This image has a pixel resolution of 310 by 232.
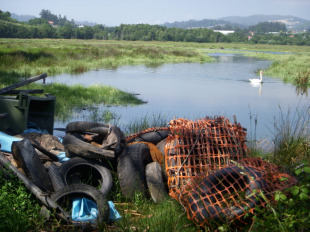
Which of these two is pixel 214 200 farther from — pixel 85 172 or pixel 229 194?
pixel 85 172

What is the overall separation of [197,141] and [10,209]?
8.84ft

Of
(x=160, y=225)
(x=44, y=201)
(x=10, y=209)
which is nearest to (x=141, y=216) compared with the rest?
(x=160, y=225)

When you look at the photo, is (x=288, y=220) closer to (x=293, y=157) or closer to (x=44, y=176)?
(x=44, y=176)

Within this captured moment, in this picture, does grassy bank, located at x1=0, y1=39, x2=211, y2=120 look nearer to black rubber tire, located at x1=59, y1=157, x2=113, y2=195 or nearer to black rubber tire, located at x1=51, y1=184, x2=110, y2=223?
black rubber tire, located at x1=59, y1=157, x2=113, y2=195

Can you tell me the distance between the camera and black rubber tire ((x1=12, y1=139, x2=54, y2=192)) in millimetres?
5094

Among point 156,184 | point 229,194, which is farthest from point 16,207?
point 229,194

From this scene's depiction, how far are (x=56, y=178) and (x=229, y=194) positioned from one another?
2216 mm

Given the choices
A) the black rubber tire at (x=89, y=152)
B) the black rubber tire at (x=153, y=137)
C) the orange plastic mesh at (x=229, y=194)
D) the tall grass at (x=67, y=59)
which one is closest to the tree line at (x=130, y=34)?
the tall grass at (x=67, y=59)

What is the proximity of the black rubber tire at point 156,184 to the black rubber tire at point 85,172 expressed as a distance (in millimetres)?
531

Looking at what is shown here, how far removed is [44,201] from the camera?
4430 mm

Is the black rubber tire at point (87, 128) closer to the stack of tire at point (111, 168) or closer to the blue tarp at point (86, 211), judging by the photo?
the stack of tire at point (111, 168)

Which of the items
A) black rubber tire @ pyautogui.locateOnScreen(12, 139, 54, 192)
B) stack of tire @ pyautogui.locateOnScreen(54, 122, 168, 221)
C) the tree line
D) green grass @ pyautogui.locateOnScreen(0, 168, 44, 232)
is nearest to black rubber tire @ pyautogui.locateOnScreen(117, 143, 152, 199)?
stack of tire @ pyautogui.locateOnScreen(54, 122, 168, 221)

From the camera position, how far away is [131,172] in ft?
18.1

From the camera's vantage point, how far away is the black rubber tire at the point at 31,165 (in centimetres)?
509
